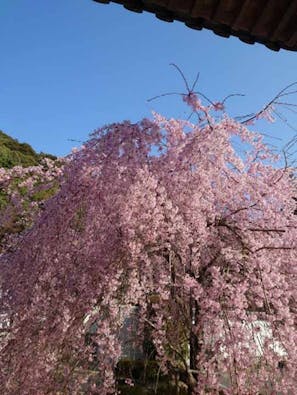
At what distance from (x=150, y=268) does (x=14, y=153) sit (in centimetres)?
1407

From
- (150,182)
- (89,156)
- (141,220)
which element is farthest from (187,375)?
(89,156)

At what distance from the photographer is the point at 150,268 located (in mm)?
3742

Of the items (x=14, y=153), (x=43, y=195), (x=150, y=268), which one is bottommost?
(x=150, y=268)

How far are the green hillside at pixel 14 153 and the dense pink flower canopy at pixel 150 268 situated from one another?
11990mm

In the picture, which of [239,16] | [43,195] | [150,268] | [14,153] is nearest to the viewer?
[239,16]

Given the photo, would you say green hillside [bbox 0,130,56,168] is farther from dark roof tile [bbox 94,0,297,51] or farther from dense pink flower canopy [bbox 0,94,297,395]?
dark roof tile [bbox 94,0,297,51]

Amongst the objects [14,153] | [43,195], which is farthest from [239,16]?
[14,153]

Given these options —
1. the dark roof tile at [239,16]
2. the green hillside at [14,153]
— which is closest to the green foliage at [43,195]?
the dark roof tile at [239,16]

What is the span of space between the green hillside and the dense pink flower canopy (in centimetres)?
1199

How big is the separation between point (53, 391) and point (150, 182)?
6.92 ft

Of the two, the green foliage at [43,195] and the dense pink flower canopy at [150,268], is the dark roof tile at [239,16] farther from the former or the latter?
the green foliage at [43,195]

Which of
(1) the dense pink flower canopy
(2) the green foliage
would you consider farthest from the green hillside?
(1) the dense pink flower canopy

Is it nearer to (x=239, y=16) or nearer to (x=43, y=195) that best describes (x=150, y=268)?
(x=239, y=16)

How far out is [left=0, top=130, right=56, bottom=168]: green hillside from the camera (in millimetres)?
15512
